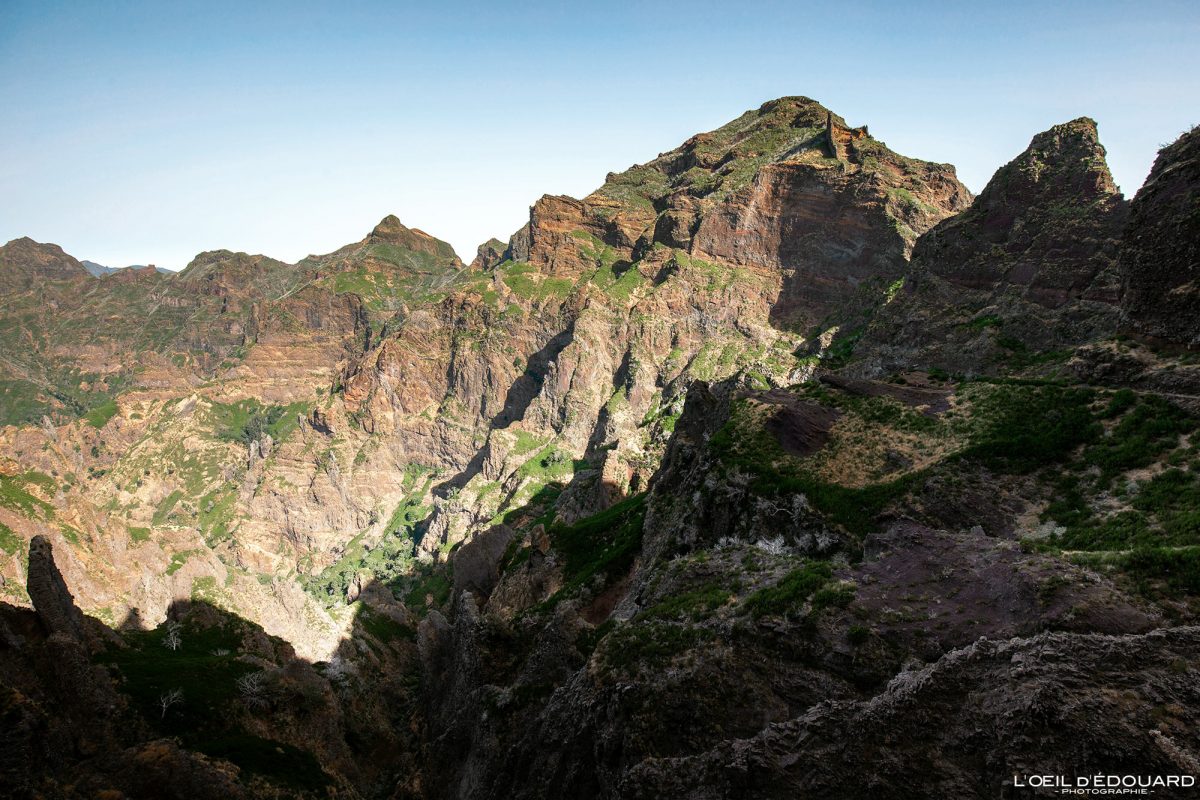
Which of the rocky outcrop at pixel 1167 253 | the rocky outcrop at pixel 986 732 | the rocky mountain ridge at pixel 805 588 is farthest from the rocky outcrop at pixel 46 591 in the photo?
the rocky outcrop at pixel 1167 253

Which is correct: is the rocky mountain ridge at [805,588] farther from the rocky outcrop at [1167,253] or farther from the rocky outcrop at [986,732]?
the rocky outcrop at [1167,253]

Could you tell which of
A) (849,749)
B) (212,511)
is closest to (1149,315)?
(849,749)

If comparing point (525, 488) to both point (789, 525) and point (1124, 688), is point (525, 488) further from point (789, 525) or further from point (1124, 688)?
point (1124, 688)

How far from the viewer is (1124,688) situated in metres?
9.88

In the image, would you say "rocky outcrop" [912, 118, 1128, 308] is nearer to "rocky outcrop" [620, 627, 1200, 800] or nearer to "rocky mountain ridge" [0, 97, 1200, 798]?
"rocky mountain ridge" [0, 97, 1200, 798]

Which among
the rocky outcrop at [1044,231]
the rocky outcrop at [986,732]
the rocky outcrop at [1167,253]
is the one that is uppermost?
the rocky outcrop at [1044,231]

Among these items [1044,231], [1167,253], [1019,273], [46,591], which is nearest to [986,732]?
[1167,253]

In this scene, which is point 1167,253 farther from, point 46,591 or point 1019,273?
point 46,591

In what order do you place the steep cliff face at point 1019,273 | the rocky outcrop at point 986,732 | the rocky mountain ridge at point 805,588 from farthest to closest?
the steep cliff face at point 1019,273 → the rocky mountain ridge at point 805,588 → the rocky outcrop at point 986,732

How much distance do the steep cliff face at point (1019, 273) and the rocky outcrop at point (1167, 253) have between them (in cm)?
2187

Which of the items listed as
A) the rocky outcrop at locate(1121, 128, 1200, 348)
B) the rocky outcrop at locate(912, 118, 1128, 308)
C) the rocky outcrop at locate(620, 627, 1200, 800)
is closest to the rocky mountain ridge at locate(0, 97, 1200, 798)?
the rocky outcrop at locate(620, 627, 1200, 800)

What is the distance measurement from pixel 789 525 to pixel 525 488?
321 feet

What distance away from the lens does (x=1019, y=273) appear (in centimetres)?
6669

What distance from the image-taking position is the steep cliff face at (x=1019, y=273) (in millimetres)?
58125
